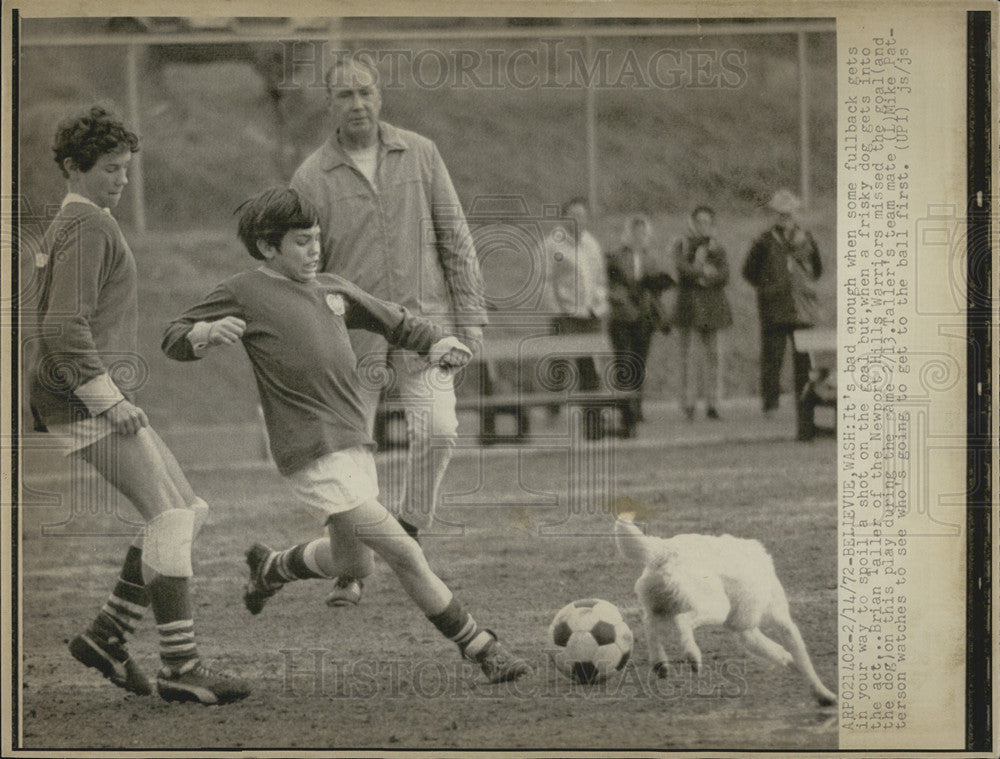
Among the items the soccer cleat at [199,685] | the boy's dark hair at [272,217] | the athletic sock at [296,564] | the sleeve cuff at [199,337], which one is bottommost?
the soccer cleat at [199,685]

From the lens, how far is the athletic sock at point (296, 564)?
16.9 ft

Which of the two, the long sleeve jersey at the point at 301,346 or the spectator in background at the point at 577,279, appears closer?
the long sleeve jersey at the point at 301,346

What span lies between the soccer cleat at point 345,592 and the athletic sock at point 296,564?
6cm

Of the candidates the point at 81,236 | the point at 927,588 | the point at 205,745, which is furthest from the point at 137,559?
the point at 927,588

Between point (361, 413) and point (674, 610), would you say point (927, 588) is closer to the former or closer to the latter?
point (674, 610)

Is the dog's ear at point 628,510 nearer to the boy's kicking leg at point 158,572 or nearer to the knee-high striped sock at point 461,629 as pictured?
the knee-high striped sock at point 461,629

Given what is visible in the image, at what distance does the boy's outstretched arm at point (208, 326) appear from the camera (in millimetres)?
5129

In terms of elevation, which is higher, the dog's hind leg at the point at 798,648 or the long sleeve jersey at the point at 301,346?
the long sleeve jersey at the point at 301,346

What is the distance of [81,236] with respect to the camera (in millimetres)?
5176

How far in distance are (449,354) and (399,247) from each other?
45 cm

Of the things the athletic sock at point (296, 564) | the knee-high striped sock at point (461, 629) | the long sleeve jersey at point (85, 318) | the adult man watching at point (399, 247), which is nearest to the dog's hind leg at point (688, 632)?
the knee-high striped sock at point (461, 629)

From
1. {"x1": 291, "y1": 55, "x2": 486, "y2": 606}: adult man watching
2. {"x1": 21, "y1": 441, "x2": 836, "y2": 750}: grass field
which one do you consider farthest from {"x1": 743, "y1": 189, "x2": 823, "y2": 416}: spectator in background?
{"x1": 291, "y1": 55, "x2": 486, "y2": 606}: adult man watching

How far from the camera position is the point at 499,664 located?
516 cm

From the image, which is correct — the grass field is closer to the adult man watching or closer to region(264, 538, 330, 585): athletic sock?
region(264, 538, 330, 585): athletic sock
